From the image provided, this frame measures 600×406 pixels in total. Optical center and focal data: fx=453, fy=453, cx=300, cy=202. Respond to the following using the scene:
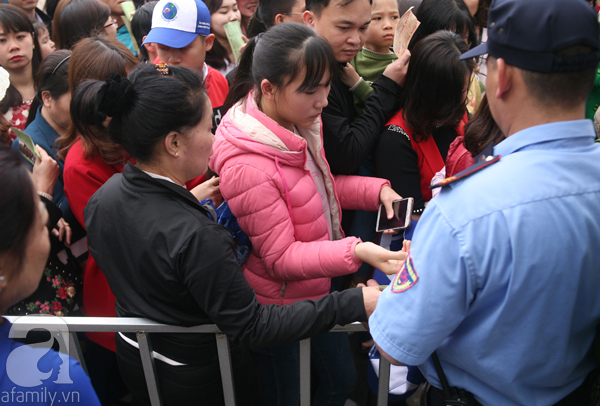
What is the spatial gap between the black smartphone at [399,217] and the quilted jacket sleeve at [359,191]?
13cm

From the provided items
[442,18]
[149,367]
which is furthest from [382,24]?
[149,367]

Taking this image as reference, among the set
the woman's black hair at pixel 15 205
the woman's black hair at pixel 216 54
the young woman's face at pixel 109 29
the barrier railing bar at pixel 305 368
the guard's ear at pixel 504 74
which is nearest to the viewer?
the woman's black hair at pixel 15 205

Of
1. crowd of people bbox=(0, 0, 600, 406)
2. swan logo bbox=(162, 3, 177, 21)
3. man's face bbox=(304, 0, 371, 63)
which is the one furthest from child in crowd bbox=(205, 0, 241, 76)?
man's face bbox=(304, 0, 371, 63)

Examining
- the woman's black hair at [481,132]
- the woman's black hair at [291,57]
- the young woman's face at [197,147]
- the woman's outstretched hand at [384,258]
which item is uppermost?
the woman's black hair at [291,57]

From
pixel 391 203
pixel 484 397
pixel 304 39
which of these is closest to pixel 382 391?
pixel 484 397

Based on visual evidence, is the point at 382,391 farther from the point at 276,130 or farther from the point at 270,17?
the point at 270,17

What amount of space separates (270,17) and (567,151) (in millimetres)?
2286

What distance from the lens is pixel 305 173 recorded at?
6.50 feet

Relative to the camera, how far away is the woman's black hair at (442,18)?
2.88 meters

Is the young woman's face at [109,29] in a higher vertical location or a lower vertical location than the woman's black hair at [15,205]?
higher

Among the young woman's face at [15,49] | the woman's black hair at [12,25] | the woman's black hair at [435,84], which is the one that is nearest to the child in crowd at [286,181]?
the woman's black hair at [435,84]

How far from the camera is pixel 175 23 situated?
9.41ft

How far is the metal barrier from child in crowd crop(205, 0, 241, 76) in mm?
2941

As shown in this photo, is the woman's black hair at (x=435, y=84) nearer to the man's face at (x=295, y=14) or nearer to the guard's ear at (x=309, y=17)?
the guard's ear at (x=309, y=17)
